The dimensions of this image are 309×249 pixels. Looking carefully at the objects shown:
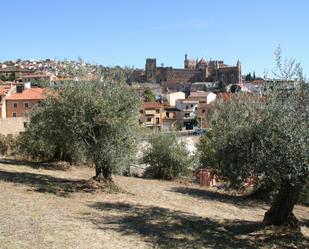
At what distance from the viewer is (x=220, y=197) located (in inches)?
926

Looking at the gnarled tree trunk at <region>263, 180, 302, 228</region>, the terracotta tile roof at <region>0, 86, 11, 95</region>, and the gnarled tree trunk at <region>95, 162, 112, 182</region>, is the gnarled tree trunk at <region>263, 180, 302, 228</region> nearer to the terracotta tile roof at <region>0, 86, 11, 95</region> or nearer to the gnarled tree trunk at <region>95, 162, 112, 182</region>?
the gnarled tree trunk at <region>95, 162, 112, 182</region>

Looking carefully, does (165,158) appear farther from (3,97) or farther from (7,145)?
(3,97)

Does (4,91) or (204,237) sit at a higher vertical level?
(4,91)

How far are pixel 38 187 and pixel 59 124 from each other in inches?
113

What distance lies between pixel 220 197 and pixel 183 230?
9440 mm

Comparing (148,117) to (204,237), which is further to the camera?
(148,117)

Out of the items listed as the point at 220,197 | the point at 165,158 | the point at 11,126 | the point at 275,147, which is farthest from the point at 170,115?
the point at 275,147

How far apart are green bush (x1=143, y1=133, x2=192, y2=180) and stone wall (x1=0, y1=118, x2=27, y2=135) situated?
1735 centimetres

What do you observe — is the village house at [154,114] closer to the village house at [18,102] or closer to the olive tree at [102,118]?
the village house at [18,102]

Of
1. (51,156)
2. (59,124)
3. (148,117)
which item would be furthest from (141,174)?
(148,117)

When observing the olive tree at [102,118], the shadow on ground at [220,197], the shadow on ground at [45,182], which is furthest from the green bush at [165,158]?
the olive tree at [102,118]

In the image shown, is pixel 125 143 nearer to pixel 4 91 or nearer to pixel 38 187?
pixel 38 187

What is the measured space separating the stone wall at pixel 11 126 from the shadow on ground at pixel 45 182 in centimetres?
2061

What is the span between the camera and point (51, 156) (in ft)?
99.9
